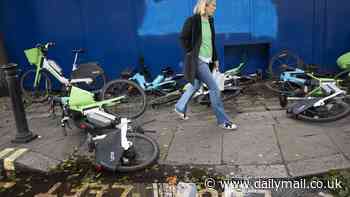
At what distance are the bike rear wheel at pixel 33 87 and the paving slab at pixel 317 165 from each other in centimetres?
556

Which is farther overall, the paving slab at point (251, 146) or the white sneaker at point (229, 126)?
the white sneaker at point (229, 126)

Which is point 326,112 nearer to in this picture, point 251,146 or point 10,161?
point 251,146

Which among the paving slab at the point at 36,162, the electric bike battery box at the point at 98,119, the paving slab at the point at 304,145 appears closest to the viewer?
the paving slab at the point at 304,145

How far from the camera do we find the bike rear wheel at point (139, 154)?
15.3 feet

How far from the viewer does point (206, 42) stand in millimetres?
5715

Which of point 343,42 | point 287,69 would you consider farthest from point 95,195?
point 343,42

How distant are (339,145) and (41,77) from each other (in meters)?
6.06

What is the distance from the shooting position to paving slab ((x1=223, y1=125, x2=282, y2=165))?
4766 mm

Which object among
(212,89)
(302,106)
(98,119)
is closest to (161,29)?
(212,89)

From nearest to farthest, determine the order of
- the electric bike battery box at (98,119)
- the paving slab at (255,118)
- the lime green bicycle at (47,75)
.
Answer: the electric bike battery box at (98,119) < the paving slab at (255,118) < the lime green bicycle at (47,75)

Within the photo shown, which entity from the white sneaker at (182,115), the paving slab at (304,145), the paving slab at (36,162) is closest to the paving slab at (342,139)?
the paving slab at (304,145)

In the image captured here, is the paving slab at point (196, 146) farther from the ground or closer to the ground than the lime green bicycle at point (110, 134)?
closer to the ground

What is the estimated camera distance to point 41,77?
329 inches

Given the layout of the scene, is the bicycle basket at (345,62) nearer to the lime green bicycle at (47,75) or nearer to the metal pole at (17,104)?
the lime green bicycle at (47,75)
